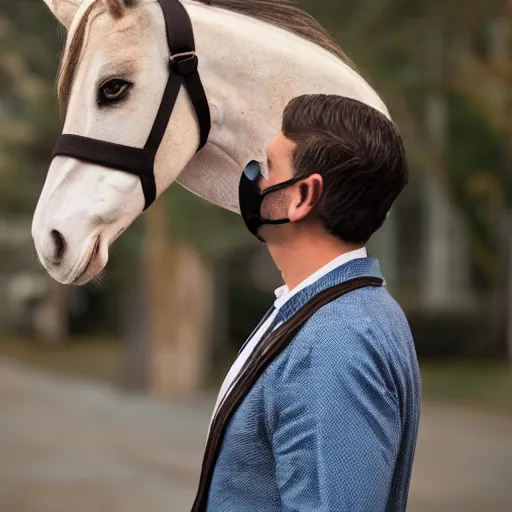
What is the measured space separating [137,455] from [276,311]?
28.6 ft

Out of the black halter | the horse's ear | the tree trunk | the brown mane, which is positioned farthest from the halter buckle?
the tree trunk

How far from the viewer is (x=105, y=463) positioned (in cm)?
981

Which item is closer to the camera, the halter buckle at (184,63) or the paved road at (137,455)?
the halter buckle at (184,63)

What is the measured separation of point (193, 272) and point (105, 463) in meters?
4.64

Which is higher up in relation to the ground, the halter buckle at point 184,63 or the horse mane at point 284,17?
the horse mane at point 284,17


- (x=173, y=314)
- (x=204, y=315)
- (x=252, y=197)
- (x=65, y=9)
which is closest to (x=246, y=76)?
(x=65, y=9)

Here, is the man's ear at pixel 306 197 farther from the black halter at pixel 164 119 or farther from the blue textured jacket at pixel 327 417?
the black halter at pixel 164 119

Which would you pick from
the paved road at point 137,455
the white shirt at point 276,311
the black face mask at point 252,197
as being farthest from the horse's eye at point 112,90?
the paved road at point 137,455

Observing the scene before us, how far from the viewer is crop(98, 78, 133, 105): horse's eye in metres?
2.19

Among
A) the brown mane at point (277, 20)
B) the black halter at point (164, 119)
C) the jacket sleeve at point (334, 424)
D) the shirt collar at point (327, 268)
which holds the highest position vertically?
the brown mane at point (277, 20)

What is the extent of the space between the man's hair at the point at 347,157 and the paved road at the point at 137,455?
6200 millimetres

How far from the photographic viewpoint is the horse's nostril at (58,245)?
6.88ft

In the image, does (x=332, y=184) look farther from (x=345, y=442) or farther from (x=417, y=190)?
(x=417, y=190)

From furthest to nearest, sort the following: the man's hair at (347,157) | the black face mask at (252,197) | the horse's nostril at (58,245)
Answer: the horse's nostril at (58,245)
the black face mask at (252,197)
the man's hair at (347,157)
